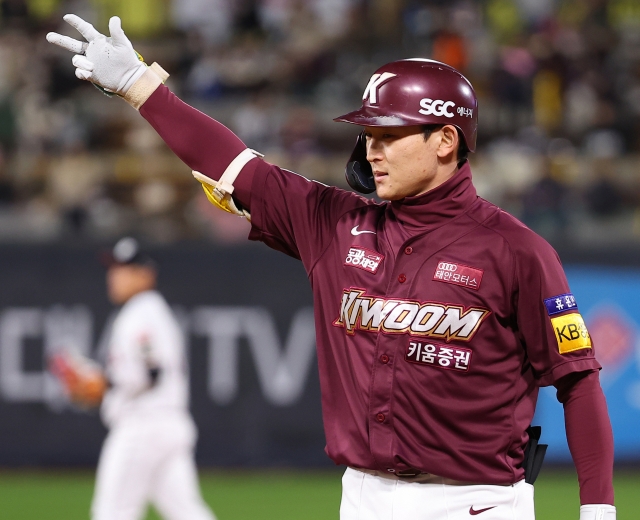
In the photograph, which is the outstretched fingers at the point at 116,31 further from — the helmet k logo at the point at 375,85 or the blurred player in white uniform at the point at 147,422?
the blurred player in white uniform at the point at 147,422

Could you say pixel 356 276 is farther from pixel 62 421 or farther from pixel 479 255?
pixel 62 421

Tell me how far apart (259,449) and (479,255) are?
312 inches

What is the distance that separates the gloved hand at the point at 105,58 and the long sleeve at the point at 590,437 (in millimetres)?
1681

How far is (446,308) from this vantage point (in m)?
3.31

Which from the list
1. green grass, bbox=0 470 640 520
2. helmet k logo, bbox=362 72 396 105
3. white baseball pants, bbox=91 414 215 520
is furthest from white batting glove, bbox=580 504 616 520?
green grass, bbox=0 470 640 520

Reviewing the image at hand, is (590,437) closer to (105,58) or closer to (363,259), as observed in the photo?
(363,259)

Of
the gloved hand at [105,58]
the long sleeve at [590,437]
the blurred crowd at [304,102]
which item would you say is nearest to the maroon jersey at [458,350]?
the long sleeve at [590,437]

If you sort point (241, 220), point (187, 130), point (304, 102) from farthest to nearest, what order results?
point (304, 102)
point (241, 220)
point (187, 130)

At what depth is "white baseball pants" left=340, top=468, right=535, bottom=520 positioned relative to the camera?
10.8 feet

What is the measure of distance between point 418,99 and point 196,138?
739 mm

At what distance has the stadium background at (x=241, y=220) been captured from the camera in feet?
35.1

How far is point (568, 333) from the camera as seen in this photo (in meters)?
3.26

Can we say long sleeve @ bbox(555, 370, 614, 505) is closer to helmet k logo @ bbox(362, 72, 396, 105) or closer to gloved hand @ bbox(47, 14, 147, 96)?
helmet k logo @ bbox(362, 72, 396, 105)

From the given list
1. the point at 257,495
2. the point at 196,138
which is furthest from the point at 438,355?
the point at 257,495
